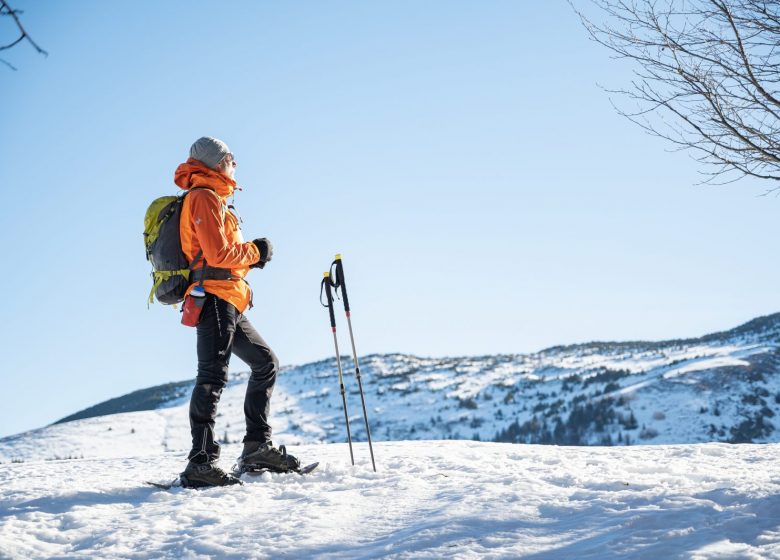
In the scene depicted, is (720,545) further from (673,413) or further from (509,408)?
(509,408)

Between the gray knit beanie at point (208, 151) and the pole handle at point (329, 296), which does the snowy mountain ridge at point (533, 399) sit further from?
the gray knit beanie at point (208, 151)

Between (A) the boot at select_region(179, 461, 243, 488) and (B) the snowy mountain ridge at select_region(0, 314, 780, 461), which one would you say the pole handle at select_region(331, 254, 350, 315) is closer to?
(A) the boot at select_region(179, 461, 243, 488)

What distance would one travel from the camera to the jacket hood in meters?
5.16

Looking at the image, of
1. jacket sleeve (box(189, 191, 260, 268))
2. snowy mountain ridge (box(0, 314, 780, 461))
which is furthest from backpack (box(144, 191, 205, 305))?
snowy mountain ridge (box(0, 314, 780, 461))

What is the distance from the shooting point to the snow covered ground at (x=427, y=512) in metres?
3.46

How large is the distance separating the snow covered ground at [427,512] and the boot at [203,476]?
0.11 m

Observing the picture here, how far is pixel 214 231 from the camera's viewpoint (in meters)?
5.00

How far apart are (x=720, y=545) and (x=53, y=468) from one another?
21.8ft

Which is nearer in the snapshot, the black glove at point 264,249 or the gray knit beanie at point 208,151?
the gray knit beanie at point 208,151

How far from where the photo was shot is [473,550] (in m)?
3.45

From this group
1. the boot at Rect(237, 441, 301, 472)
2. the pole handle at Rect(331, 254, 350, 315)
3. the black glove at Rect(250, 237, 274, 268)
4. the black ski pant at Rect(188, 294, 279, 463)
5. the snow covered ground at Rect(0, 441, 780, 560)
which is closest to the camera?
the snow covered ground at Rect(0, 441, 780, 560)

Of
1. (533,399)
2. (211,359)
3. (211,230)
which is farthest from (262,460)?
(533,399)

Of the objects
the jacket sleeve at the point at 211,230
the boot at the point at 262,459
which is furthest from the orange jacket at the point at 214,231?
the boot at the point at 262,459

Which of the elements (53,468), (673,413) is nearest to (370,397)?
(673,413)
